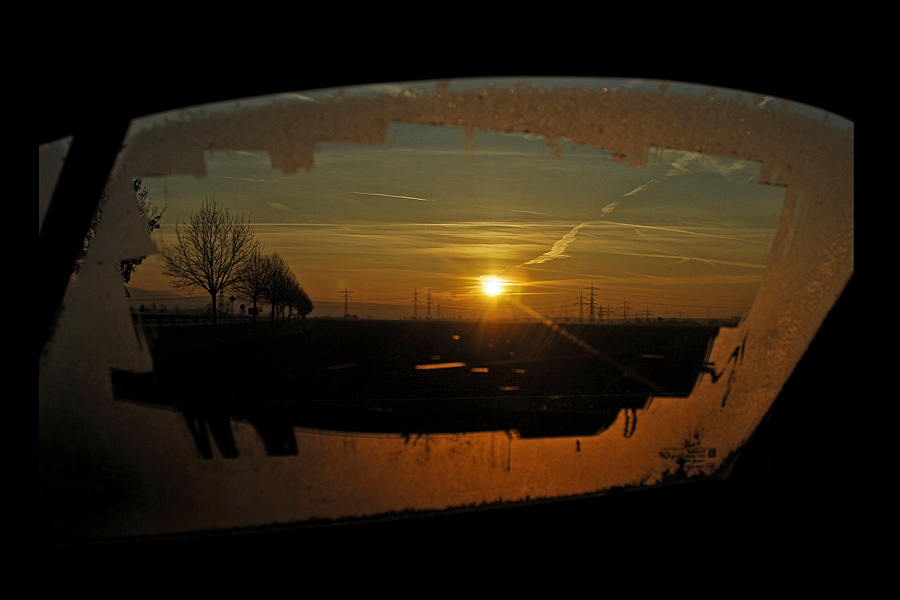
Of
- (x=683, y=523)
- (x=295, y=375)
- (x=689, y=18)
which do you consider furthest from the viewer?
(x=295, y=375)

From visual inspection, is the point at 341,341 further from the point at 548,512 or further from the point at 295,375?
the point at 548,512

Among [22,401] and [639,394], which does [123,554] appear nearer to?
[22,401]

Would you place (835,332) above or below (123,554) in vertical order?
above

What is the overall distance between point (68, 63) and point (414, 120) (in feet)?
4.84

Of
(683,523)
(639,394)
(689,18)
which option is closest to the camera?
(689,18)

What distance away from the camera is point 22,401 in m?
2.49

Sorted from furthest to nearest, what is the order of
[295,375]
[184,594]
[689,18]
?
[295,375] → [184,594] → [689,18]

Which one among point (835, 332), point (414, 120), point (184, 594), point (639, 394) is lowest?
point (184, 594)

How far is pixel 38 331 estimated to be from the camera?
2.53 m

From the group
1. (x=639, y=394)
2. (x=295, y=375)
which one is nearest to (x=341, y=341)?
(x=295, y=375)

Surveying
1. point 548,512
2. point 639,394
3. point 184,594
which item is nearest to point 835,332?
point 639,394

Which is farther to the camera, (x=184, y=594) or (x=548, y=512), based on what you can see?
(x=548, y=512)

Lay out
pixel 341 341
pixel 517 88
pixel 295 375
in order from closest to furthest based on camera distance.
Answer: pixel 517 88 < pixel 295 375 < pixel 341 341

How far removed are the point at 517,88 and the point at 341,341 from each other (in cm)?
2724
